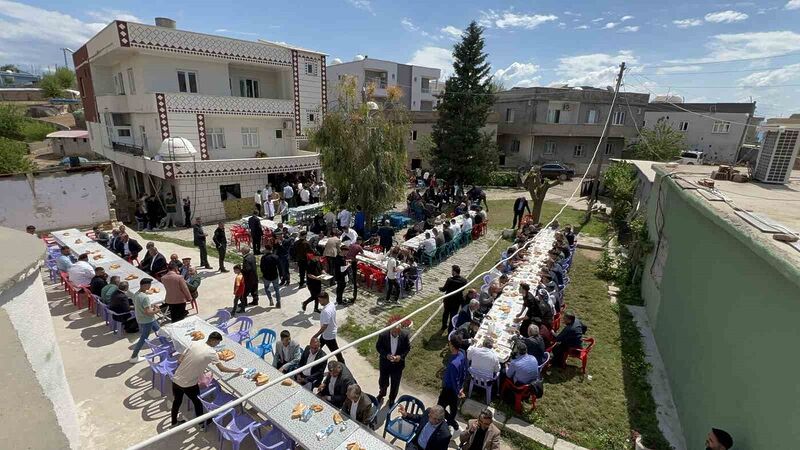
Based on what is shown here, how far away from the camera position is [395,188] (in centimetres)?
1644

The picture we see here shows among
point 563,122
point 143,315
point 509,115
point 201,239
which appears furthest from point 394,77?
point 143,315

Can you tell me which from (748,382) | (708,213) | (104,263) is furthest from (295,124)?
(748,382)

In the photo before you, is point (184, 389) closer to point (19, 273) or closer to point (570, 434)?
point (19, 273)

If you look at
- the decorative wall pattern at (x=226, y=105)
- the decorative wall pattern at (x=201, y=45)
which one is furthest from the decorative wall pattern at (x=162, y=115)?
the decorative wall pattern at (x=201, y=45)

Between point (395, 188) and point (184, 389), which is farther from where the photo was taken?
point (395, 188)

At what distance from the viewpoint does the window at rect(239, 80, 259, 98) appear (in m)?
23.7

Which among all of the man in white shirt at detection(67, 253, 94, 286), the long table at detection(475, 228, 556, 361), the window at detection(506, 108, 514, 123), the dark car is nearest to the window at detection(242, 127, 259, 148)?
the man in white shirt at detection(67, 253, 94, 286)

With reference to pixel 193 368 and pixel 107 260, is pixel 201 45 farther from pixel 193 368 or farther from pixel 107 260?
pixel 193 368

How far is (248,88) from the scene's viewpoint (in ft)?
78.8

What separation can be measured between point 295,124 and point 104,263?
1576 centimetres

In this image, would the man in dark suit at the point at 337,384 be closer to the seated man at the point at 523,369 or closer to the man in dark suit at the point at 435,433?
the man in dark suit at the point at 435,433

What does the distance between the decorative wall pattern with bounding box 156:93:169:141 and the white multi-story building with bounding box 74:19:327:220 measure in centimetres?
4

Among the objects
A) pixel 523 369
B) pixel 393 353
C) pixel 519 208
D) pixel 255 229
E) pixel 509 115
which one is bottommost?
pixel 523 369

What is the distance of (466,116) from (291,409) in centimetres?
2543
